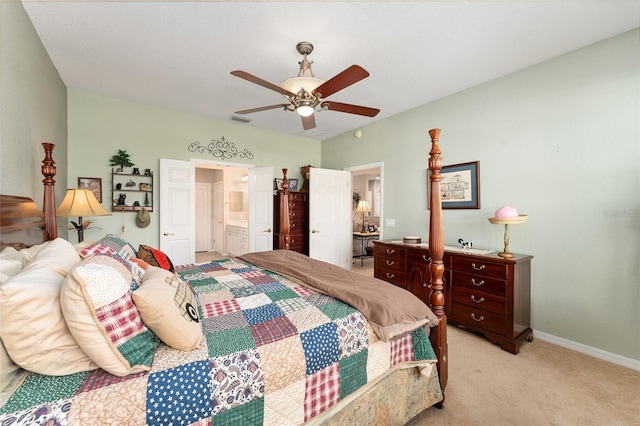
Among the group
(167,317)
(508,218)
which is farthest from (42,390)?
(508,218)

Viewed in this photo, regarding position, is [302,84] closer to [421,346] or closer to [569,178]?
[421,346]

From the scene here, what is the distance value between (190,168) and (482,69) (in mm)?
4066

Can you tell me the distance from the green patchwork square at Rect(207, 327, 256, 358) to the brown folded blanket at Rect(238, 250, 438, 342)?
62 centimetres

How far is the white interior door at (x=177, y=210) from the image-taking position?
393 centimetres

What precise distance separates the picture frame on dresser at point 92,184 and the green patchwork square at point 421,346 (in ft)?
13.7

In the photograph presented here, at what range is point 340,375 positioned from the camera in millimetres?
1294

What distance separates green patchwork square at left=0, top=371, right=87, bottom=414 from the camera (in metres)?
0.79

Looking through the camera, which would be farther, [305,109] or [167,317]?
[305,109]

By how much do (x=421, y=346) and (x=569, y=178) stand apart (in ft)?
7.48

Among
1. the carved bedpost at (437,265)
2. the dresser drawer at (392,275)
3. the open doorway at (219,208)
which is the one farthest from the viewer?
the open doorway at (219,208)

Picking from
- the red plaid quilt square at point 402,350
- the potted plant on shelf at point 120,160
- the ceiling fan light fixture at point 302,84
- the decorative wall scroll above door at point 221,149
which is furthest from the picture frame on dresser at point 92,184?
the red plaid quilt square at point 402,350

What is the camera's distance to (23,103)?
191 cm

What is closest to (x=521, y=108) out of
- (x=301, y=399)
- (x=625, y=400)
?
(x=625, y=400)

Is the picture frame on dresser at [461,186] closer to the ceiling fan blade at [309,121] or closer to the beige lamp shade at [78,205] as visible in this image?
the ceiling fan blade at [309,121]
